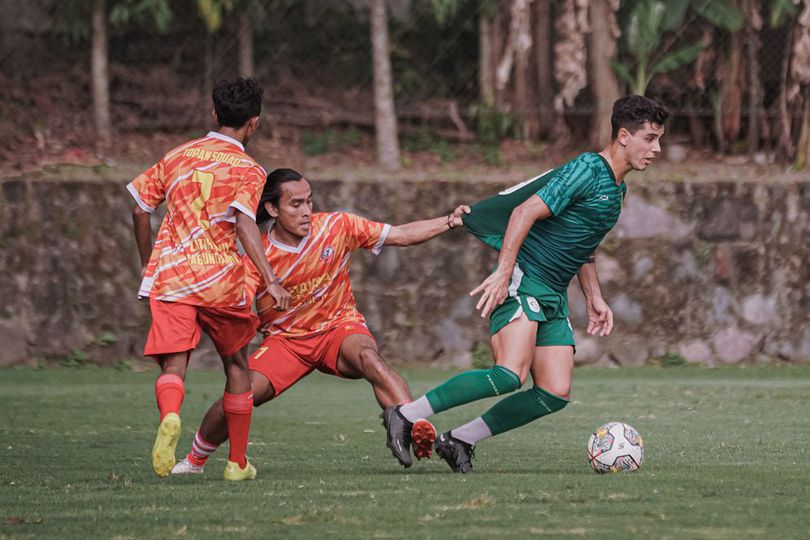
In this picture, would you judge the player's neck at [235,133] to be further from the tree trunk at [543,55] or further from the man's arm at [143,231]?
the tree trunk at [543,55]

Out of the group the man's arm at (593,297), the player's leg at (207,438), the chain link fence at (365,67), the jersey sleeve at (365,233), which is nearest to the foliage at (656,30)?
the chain link fence at (365,67)

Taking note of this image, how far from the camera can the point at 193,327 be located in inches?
269

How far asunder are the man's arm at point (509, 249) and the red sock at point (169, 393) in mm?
1429

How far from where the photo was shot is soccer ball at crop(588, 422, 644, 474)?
7.02 m

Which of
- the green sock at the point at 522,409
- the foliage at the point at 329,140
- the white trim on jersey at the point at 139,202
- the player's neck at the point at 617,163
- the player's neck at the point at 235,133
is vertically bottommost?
the green sock at the point at 522,409

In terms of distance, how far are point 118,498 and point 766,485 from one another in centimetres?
274

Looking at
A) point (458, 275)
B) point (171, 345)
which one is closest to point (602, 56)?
point (458, 275)

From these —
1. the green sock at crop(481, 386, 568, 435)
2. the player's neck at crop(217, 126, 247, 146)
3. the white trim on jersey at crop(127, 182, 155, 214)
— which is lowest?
the green sock at crop(481, 386, 568, 435)

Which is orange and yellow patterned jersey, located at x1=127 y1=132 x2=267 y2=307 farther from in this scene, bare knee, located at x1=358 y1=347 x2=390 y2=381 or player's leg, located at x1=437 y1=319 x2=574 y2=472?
player's leg, located at x1=437 y1=319 x2=574 y2=472

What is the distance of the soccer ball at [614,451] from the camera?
7016 mm

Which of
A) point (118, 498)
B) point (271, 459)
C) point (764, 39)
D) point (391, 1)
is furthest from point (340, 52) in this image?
point (118, 498)

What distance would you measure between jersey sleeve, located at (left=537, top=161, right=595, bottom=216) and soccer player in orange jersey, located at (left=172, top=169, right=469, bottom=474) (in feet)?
1.81

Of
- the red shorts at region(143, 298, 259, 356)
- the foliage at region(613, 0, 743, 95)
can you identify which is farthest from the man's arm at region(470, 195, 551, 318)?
the foliage at region(613, 0, 743, 95)

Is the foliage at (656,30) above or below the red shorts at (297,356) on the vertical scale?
above
